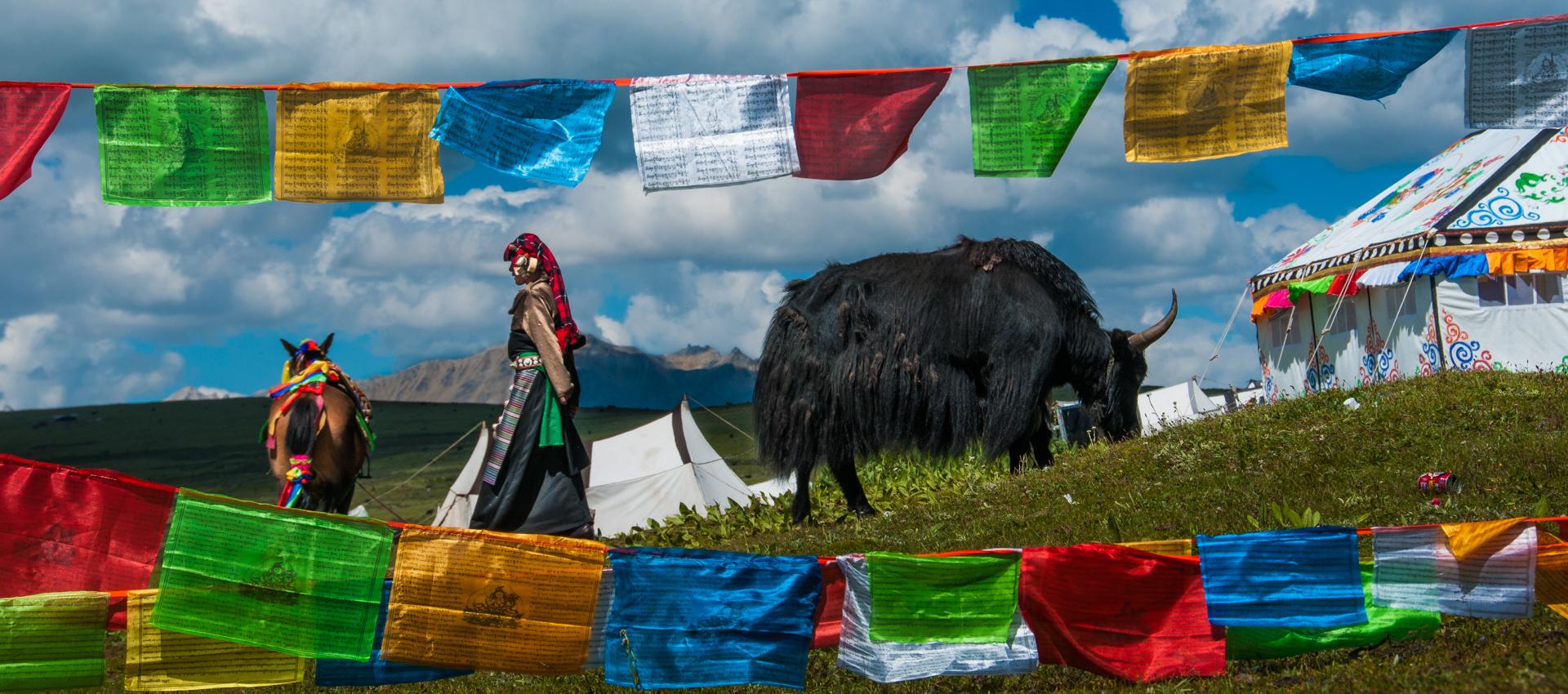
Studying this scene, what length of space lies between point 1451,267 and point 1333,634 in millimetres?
10299

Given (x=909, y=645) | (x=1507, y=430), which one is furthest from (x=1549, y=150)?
(x=909, y=645)

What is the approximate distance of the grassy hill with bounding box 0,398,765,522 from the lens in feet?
102

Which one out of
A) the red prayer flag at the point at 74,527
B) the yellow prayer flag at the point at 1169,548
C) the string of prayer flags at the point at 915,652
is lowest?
the string of prayer flags at the point at 915,652

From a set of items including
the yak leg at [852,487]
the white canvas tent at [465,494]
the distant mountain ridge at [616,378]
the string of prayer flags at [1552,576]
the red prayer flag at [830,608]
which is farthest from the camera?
the distant mountain ridge at [616,378]

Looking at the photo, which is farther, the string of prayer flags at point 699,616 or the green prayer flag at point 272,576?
the string of prayer flags at point 699,616

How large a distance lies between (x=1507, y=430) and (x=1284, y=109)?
9.82 ft

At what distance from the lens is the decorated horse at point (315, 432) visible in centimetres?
888

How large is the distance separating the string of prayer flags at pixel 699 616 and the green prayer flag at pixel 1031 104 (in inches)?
152

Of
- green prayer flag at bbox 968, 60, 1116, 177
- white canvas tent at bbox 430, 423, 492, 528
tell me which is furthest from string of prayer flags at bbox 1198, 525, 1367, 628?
white canvas tent at bbox 430, 423, 492, 528

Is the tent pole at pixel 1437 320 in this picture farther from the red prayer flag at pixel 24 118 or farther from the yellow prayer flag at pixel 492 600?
the red prayer flag at pixel 24 118

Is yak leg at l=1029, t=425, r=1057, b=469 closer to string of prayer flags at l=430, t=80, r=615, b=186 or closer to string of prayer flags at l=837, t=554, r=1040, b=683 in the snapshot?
string of prayer flags at l=430, t=80, r=615, b=186

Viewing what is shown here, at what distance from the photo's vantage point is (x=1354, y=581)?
4699 mm

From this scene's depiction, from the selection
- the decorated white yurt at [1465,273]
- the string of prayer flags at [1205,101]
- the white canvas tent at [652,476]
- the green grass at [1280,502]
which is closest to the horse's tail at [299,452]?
the green grass at [1280,502]

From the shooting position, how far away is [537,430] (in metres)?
7.80
